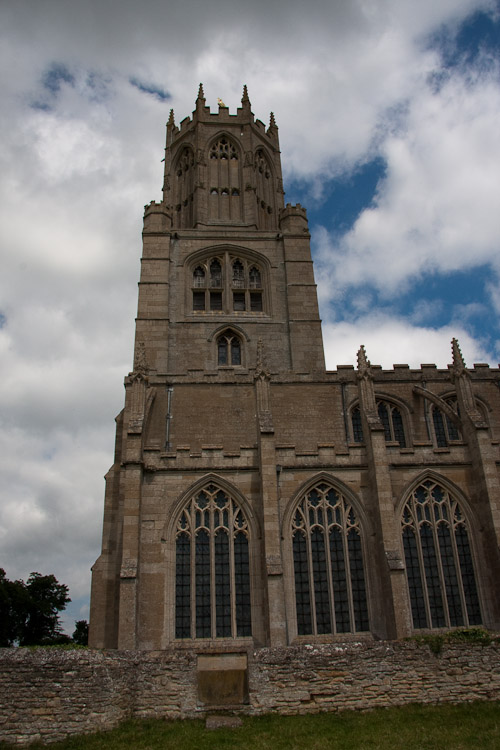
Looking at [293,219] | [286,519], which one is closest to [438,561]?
[286,519]

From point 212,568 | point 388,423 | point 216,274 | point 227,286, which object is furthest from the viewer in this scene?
point 216,274

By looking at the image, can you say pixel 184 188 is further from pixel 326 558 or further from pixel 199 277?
pixel 326 558

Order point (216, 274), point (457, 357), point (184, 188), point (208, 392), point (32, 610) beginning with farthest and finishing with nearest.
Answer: point (32, 610)
point (184, 188)
point (216, 274)
point (208, 392)
point (457, 357)

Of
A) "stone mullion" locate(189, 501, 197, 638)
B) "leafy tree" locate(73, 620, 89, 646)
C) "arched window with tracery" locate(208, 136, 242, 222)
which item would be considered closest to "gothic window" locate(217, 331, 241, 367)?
Result: "arched window with tracery" locate(208, 136, 242, 222)

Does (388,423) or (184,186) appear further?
(184,186)

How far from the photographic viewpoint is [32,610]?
4425 cm

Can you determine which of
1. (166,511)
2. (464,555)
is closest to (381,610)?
(464,555)

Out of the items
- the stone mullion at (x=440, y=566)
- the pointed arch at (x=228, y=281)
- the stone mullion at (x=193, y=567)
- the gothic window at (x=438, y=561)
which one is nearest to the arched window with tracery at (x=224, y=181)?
the pointed arch at (x=228, y=281)

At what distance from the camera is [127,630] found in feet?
57.7

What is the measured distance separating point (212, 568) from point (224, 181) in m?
25.9

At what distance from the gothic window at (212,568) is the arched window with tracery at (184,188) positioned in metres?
21.1

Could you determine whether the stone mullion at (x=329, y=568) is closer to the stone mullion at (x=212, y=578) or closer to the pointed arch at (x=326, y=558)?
the pointed arch at (x=326, y=558)

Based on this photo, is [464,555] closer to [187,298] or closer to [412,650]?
[412,650]

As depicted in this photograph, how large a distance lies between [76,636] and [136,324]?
3456cm
